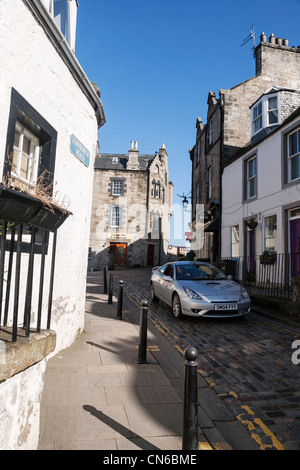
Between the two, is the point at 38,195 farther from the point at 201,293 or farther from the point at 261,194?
the point at 261,194

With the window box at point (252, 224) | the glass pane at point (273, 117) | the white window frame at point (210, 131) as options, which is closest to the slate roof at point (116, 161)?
the white window frame at point (210, 131)

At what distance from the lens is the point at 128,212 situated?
109 feet

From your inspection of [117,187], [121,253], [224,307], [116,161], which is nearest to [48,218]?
[224,307]

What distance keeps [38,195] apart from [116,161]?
34075 millimetres

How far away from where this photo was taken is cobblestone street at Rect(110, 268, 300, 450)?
293cm

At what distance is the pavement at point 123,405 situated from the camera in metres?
2.57

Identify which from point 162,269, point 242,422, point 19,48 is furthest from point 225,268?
point 19,48

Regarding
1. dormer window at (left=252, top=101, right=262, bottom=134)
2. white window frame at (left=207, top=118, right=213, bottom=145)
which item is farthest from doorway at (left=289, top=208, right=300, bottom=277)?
white window frame at (left=207, top=118, right=213, bottom=145)

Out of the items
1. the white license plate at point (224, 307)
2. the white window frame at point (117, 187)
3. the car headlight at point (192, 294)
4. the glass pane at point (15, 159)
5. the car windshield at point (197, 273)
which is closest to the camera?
the glass pane at point (15, 159)

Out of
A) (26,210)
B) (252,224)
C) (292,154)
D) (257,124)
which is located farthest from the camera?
(257,124)

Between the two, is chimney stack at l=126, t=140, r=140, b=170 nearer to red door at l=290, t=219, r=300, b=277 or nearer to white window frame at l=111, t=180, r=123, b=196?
white window frame at l=111, t=180, r=123, b=196

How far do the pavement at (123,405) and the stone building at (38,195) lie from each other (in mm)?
476

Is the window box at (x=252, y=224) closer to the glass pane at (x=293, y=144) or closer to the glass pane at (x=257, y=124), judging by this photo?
the glass pane at (x=293, y=144)

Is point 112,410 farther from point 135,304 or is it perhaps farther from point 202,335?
point 135,304
